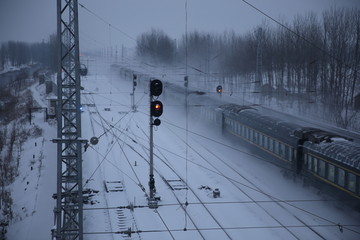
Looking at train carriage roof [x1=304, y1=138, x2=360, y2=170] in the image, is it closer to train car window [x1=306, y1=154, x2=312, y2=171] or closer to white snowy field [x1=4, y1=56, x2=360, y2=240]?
train car window [x1=306, y1=154, x2=312, y2=171]

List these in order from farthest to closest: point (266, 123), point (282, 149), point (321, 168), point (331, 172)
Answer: point (266, 123), point (282, 149), point (321, 168), point (331, 172)

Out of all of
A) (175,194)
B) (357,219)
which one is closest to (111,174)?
(175,194)

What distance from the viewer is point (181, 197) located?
16844 millimetres

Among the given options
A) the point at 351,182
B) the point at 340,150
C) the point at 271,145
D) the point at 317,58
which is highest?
the point at 317,58

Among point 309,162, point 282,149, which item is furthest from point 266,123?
point 309,162

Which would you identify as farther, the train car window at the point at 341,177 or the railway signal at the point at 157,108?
the train car window at the point at 341,177

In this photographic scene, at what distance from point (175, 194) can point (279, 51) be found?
106 ft

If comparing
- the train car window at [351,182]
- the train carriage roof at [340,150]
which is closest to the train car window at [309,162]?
the train carriage roof at [340,150]

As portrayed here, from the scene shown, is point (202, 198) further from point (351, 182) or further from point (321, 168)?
point (351, 182)

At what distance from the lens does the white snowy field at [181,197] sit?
44.0 ft

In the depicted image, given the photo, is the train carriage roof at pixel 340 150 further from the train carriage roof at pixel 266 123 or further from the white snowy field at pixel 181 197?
the white snowy field at pixel 181 197

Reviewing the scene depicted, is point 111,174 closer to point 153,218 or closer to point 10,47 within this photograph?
point 153,218

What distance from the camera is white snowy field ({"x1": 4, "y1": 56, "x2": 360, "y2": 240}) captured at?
13398 millimetres

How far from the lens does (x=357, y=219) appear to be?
14.2m
